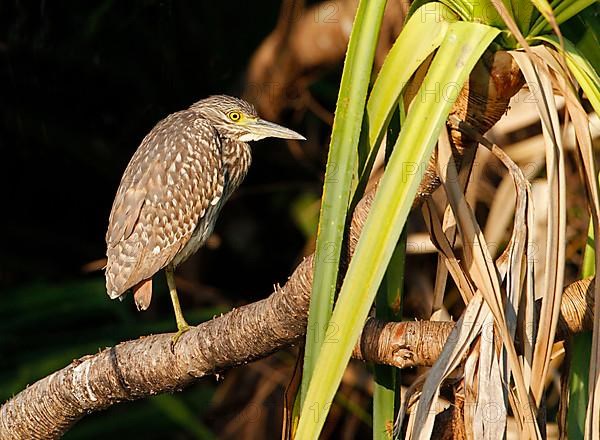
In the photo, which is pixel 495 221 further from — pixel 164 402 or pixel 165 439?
pixel 165 439

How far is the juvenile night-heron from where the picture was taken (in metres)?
3.31

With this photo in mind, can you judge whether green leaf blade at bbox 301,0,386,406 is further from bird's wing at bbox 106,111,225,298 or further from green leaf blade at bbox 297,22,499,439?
bird's wing at bbox 106,111,225,298

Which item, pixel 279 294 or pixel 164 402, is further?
pixel 164 402

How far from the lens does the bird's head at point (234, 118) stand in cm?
373

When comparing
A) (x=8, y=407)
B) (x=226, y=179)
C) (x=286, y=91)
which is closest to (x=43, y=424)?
(x=8, y=407)

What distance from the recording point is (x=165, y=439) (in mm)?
5383

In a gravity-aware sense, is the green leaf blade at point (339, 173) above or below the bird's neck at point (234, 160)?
above

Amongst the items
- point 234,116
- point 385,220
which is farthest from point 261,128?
point 385,220

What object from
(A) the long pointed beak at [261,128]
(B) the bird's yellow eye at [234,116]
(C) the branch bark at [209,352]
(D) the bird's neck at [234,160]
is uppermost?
(B) the bird's yellow eye at [234,116]

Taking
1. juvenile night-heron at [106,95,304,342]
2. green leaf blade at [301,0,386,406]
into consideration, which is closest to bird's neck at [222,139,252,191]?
juvenile night-heron at [106,95,304,342]

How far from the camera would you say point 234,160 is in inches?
148

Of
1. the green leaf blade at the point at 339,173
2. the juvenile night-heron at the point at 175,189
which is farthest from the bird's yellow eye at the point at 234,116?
the green leaf blade at the point at 339,173

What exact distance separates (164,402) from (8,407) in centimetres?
216

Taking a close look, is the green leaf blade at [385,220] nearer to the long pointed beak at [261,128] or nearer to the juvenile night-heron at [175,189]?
the juvenile night-heron at [175,189]
